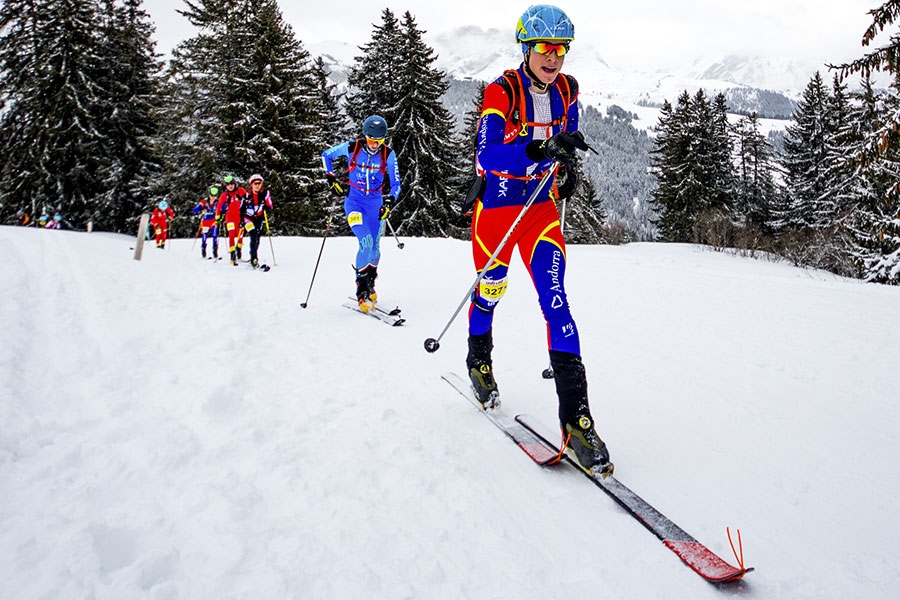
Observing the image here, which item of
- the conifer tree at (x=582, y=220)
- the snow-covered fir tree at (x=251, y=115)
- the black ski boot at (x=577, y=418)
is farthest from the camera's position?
the conifer tree at (x=582, y=220)

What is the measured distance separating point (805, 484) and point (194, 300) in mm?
7751

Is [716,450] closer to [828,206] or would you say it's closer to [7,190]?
[828,206]

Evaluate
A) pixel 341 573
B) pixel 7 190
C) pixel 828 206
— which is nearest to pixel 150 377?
pixel 341 573

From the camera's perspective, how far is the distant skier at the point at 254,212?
12.1 meters

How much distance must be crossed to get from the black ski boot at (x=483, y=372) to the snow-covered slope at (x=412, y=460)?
194 mm

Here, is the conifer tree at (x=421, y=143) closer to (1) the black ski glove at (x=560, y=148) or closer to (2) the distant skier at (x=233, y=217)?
(2) the distant skier at (x=233, y=217)

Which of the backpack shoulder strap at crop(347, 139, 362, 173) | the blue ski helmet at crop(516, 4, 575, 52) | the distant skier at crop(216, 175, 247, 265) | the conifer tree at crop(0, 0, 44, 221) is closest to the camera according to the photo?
the blue ski helmet at crop(516, 4, 575, 52)

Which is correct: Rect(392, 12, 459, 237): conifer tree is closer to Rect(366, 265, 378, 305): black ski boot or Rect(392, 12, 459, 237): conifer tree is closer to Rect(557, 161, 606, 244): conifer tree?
Rect(557, 161, 606, 244): conifer tree

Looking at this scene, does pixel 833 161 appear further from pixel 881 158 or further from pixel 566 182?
pixel 566 182

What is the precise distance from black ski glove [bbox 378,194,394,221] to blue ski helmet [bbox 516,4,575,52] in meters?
4.71

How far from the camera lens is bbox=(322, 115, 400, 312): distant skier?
750 centimetres

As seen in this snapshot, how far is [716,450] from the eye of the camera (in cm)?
326

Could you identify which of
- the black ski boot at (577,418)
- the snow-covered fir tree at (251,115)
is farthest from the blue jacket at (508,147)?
the snow-covered fir tree at (251,115)

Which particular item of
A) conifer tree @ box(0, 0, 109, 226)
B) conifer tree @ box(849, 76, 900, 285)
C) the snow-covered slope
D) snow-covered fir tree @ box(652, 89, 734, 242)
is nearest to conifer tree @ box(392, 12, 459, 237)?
conifer tree @ box(849, 76, 900, 285)
